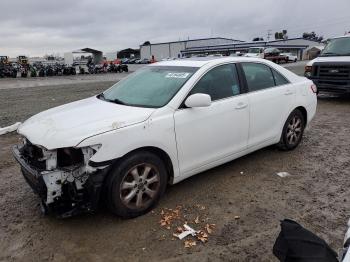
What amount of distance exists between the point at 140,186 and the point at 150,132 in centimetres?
58

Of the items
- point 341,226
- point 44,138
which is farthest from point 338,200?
point 44,138

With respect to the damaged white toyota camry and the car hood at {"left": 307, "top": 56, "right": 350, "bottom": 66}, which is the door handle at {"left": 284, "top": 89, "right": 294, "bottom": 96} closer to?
the damaged white toyota camry

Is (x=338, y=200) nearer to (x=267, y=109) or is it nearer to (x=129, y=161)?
(x=267, y=109)

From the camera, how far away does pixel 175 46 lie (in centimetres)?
8206

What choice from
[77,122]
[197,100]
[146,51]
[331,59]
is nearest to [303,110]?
[197,100]

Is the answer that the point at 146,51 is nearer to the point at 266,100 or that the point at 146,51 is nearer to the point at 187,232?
the point at 266,100

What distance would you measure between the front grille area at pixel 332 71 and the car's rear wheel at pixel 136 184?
27.6 ft

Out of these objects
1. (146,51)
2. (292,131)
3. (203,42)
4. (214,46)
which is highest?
(203,42)

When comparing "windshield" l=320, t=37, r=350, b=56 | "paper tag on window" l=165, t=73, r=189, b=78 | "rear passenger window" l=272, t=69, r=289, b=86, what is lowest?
"rear passenger window" l=272, t=69, r=289, b=86

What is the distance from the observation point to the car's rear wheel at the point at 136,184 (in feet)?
11.6

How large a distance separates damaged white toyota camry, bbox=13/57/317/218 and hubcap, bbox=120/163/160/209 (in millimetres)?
11

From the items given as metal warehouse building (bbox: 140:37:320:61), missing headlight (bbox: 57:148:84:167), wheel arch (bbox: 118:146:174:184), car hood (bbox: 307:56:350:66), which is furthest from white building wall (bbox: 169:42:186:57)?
missing headlight (bbox: 57:148:84:167)

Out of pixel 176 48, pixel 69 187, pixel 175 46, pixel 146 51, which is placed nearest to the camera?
pixel 69 187

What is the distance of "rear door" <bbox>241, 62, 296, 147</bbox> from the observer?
16.1 ft
